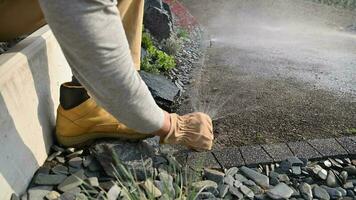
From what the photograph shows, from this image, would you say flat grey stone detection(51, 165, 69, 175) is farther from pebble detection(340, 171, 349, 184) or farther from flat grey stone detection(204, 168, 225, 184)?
pebble detection(340, 171, 349, 184)

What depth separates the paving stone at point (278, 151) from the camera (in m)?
1.93

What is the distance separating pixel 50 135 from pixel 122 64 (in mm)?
892

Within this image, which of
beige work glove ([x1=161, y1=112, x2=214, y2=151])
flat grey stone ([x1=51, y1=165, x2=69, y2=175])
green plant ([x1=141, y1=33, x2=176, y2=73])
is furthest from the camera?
green plant ([x1=141, y1=33, x2=176, y2=73])

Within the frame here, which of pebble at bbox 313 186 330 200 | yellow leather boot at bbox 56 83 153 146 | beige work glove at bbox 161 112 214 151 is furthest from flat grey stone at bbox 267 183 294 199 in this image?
yellow leather boot at bbox 56 83 153 146

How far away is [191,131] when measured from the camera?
1650 mm

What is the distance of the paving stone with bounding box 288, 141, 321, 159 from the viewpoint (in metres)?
1.96

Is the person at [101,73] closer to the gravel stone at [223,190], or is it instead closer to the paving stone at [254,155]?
the gravel stone at [223,190]

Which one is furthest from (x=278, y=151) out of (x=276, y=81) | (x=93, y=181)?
(x=276, y=81)

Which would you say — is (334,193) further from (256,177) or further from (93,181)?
(93,181)

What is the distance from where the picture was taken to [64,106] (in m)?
1.79

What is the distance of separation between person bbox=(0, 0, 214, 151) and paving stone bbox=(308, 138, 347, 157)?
2.17ft

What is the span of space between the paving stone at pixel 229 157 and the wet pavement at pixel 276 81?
0.55ft

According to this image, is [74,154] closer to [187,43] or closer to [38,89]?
[38,89]

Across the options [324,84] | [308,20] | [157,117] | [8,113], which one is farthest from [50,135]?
[308,20]
